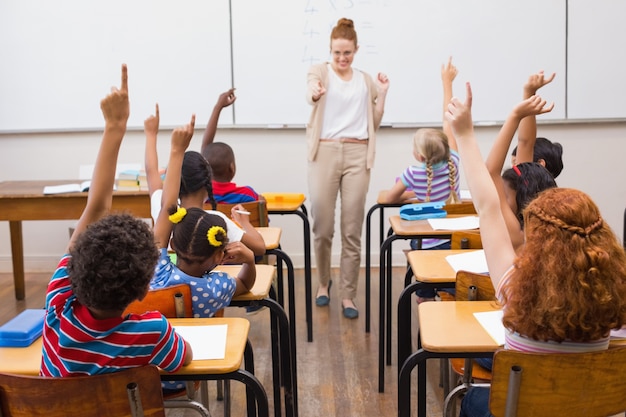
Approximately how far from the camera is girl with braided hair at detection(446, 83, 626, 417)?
1.48m

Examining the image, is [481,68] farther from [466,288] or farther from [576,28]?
[466,288]

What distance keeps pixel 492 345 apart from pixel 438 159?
203cm

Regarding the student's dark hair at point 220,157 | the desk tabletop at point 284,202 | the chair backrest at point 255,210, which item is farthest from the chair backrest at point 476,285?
the desk tabletop at point 284,202

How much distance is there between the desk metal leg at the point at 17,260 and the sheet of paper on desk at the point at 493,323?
3.59 meters

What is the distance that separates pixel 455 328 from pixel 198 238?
81cm

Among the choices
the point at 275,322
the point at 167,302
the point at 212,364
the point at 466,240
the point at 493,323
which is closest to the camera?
the point at 212,364

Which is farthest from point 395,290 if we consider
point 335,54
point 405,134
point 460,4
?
point 460,4

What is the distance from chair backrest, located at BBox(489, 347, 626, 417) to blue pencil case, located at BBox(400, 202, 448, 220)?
1.83 m

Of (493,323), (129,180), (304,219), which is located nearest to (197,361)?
(493,323)

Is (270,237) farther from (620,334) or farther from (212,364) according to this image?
(620,334)

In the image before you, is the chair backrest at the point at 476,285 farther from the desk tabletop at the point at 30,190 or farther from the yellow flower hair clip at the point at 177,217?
the desk tabletop at the point at 30,190

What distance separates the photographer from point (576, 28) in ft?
16.2

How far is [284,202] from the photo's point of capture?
399 cm

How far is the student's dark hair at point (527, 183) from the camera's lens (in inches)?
96.5
